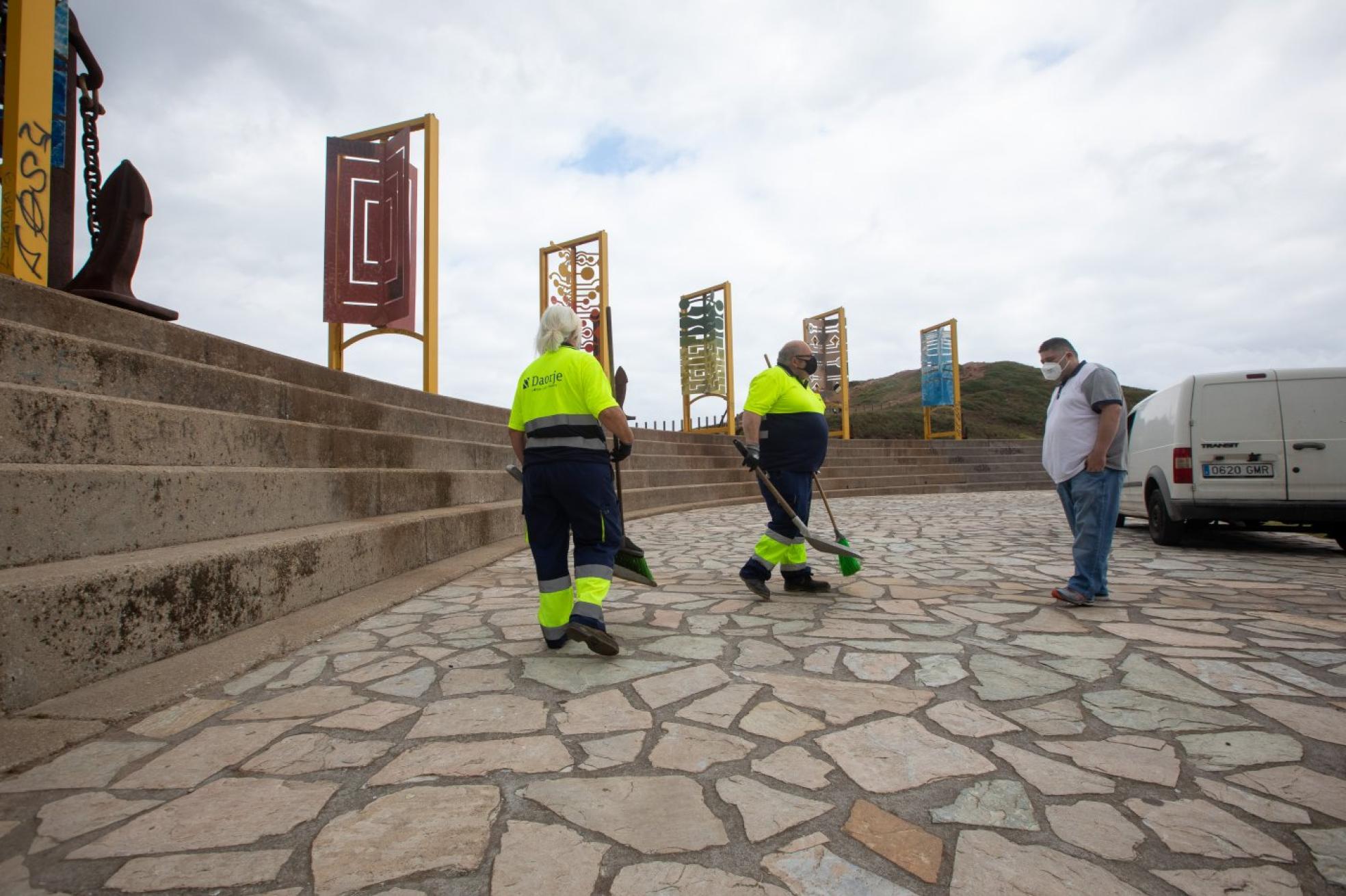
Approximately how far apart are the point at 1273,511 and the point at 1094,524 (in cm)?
381

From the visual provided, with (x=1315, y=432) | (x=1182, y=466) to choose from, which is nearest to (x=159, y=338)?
(x=1182, y=466)

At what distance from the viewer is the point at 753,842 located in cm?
187

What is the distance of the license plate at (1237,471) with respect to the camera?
666cm

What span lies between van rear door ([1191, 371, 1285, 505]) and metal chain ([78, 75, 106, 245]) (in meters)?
10.5

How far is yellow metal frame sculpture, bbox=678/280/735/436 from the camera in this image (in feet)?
62.2

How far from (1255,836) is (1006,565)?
4.58 m

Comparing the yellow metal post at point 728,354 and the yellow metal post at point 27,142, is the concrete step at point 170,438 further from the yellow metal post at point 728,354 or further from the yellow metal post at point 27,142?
the yellow metal post at point 728,354

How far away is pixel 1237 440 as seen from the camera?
6746 mm

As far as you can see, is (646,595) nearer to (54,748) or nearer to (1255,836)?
(54,748)

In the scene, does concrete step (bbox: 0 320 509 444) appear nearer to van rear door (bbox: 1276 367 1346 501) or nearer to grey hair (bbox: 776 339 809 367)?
grey hair (bbox: 776 339 809 367)

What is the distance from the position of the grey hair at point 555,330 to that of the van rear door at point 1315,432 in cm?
709

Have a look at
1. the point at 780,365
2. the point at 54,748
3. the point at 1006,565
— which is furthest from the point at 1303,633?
the point at 54,748

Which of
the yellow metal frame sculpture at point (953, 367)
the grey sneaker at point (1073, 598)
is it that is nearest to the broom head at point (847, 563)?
the grey sneaker at point (1073, 598)

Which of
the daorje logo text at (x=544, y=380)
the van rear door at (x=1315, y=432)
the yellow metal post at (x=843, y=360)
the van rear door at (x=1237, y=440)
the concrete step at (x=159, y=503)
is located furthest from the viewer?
the yellow metal post at (x=843, y=360)
